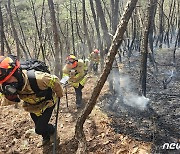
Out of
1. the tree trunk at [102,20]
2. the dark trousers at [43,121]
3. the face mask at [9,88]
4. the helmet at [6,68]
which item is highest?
the tree trunk at [102,20]

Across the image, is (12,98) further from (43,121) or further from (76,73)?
(76,73)

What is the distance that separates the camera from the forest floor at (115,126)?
16.5ft

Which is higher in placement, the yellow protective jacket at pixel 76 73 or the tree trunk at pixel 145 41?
the tree trunk at pixel 145 41

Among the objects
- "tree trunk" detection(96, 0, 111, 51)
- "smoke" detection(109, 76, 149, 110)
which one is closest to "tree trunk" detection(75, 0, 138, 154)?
"smoke" detection(109, 76, 149, 110)

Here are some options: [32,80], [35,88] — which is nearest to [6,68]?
[32,80]

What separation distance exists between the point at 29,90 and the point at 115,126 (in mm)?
2417

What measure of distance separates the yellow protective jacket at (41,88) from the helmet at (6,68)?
34 centimetres

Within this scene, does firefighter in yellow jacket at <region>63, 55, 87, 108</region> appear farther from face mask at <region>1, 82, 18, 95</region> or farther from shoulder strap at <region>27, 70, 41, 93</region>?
face mask at <region>1, 82, 18, 95</region>

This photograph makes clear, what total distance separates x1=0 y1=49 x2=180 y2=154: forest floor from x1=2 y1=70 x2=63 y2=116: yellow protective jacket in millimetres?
982

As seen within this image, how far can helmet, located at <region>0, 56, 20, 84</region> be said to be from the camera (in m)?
3.64

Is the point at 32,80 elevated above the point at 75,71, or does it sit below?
above

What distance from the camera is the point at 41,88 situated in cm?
429

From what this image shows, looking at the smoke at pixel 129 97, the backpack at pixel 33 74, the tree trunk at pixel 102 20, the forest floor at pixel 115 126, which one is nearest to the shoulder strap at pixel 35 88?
the backpack at pixel 33 74

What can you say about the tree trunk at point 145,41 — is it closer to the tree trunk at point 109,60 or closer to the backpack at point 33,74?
the tree trunk at point 109,60
